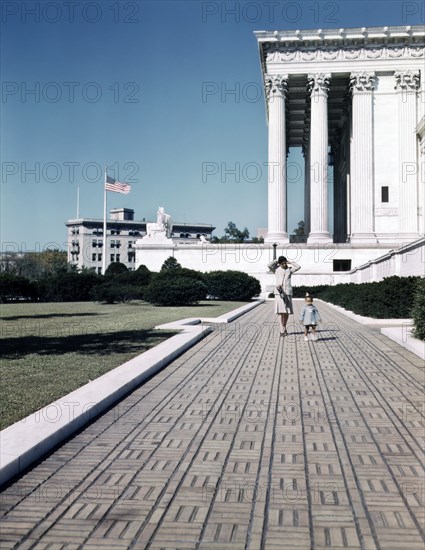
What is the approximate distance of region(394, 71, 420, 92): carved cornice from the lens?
52062 millimetres

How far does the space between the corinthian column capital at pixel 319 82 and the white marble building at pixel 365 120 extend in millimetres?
69

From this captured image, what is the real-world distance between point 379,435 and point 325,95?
51.0 metres

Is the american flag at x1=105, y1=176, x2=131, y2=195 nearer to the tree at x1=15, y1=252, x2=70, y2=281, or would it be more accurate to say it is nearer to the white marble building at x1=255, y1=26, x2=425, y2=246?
the white marble building at x1=255, y1=26, x2=425, y2=246

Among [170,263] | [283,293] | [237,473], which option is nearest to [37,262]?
[170,263]

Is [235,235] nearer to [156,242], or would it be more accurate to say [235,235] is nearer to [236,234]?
[236,234]

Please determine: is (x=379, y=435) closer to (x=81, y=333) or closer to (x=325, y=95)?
(x=81, y=333)

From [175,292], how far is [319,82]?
98.9 feet

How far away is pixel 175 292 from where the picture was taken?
3222cm

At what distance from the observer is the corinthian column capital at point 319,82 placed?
5281 cm

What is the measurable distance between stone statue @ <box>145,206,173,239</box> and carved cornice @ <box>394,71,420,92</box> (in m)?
25.6

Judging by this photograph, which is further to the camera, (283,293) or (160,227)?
(160,227)

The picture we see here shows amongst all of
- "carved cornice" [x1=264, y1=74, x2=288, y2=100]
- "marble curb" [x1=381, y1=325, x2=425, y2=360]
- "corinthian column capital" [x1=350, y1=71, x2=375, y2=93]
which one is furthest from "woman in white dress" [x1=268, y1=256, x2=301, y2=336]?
"corinthian column capital" [x1=350, y1=71, x2=375, y2=93]

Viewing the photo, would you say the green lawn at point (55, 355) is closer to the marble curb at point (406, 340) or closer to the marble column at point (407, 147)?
the marble curb at point (406, 340)

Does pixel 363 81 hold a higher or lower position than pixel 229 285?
higher
